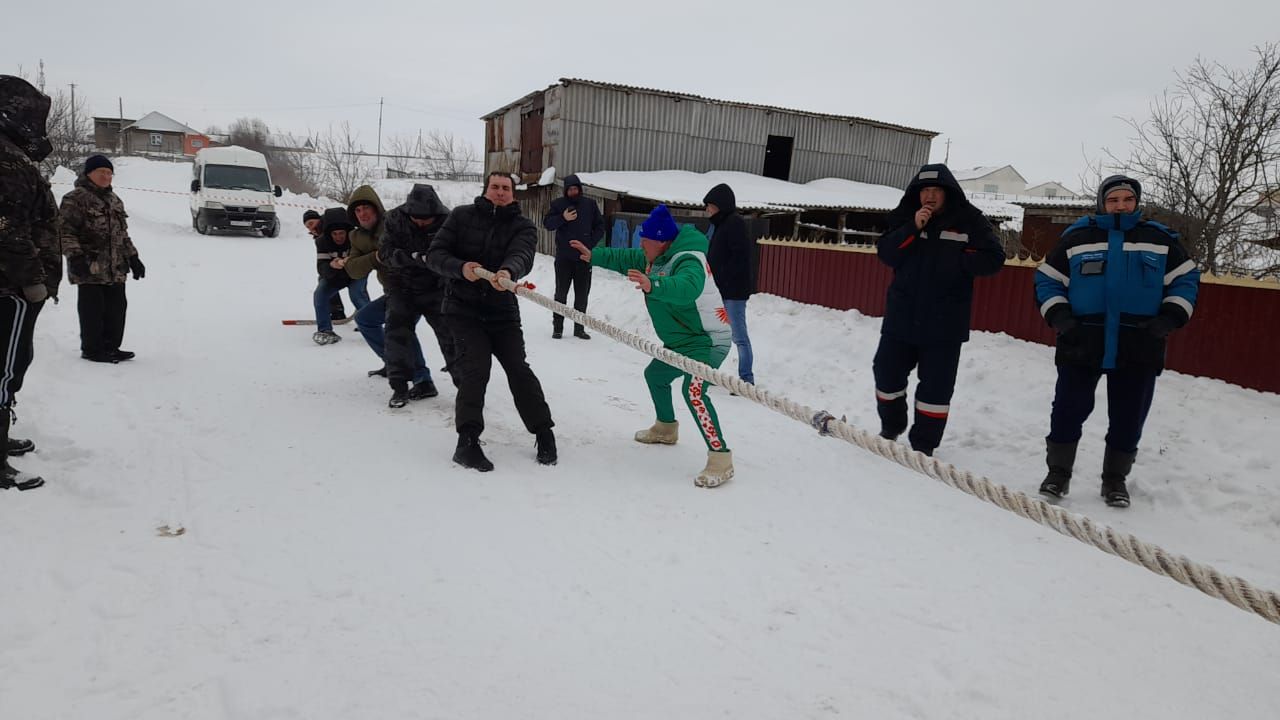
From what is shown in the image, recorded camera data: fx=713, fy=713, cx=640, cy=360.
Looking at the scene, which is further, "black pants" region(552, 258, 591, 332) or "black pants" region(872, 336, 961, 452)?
"black pants" region(552, 258, 591, 332)

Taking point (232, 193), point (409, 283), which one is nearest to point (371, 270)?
point (409, 283)

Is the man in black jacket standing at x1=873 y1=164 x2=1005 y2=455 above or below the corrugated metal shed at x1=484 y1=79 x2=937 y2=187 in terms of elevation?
below

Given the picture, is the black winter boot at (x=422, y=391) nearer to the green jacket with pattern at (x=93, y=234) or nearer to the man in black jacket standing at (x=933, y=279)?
the green jacket with pattern at (x=93, y=234)

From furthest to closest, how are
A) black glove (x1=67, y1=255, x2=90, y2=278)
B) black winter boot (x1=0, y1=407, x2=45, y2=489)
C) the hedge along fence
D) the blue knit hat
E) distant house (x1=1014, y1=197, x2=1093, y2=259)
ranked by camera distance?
distant house (x1=1014, y1=197, x2=1093, y2=259), black glove (x1=67, y1=255, x2=90, y2=278), the hedge along fence, the blue knit hat, black winter boot (x1=0, y1=407, x2=45, y2=489)

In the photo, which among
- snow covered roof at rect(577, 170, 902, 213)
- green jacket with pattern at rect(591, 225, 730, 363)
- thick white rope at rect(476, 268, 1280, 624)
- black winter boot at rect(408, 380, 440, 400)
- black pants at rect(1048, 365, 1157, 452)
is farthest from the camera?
snow covered roof at rect(577, 170, 902, 213)

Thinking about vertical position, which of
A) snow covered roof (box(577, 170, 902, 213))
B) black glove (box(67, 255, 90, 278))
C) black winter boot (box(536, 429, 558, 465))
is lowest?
black winter boot (box(536, 429, 558, 465))

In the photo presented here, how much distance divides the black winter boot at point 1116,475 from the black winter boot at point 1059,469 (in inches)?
7.1

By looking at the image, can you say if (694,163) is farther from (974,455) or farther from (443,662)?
(443,662)

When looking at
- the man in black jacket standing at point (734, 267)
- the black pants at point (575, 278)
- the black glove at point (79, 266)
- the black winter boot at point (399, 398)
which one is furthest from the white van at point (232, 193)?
the man in black jacket standing at point (734, 267)

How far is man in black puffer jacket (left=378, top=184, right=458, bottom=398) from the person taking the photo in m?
5.23

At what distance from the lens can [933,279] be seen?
436 cm

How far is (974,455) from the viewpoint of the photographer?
5.07 meters

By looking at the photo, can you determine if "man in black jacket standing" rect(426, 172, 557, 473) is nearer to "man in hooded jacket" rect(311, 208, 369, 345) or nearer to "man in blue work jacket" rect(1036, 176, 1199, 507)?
"man in hooded jacket" rect(311, 208, 369, 345)

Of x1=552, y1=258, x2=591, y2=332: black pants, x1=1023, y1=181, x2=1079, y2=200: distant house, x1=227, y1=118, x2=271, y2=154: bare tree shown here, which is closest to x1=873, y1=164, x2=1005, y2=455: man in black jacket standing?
x1=552, y1=258, x2=591, y2=332: black pants
